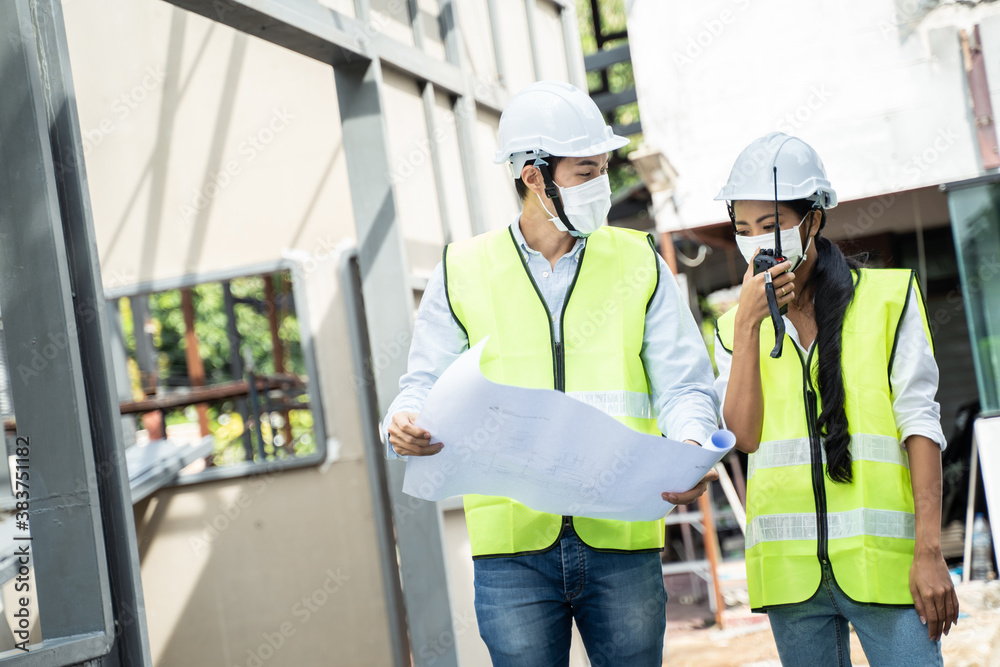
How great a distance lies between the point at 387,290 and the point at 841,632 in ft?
7.36

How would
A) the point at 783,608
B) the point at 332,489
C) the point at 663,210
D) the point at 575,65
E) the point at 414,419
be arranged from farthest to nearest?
the point at 663,210 → the point at 332,489 → the point at 575,65 → the point at 783,608 → the point at 414,419

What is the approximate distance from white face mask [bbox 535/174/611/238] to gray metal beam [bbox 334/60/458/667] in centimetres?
158

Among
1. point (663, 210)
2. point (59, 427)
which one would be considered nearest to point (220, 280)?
point (663, 210)

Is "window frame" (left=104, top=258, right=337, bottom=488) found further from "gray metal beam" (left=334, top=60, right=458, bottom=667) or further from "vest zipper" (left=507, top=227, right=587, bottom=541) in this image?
"vest zipper" (left=507, top=227, right=587, bottom=541)

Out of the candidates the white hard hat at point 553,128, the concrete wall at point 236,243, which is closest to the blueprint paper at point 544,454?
the white hard hat at point 553,128

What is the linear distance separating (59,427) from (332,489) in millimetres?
4568

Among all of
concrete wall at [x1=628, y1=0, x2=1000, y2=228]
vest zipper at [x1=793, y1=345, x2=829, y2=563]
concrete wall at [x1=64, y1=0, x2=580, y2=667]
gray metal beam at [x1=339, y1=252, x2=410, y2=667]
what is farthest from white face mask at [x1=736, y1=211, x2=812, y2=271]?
concrete wall at [x1=628, y1=0, x2=1000, y2=228]

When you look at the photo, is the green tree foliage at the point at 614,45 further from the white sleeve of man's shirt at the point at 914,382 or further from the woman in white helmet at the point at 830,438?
the white sleeve of man's shirt at the point at 914,382

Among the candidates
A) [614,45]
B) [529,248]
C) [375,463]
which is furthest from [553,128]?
[614,45]

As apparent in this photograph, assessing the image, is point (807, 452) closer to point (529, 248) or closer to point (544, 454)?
point (544, 454)

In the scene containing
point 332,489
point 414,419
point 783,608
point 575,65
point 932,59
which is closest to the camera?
point 414,419

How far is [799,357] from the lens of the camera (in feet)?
8.13

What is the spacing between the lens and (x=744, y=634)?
789 cm

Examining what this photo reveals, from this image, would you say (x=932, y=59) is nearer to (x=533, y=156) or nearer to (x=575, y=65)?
(x=575, y=65)
